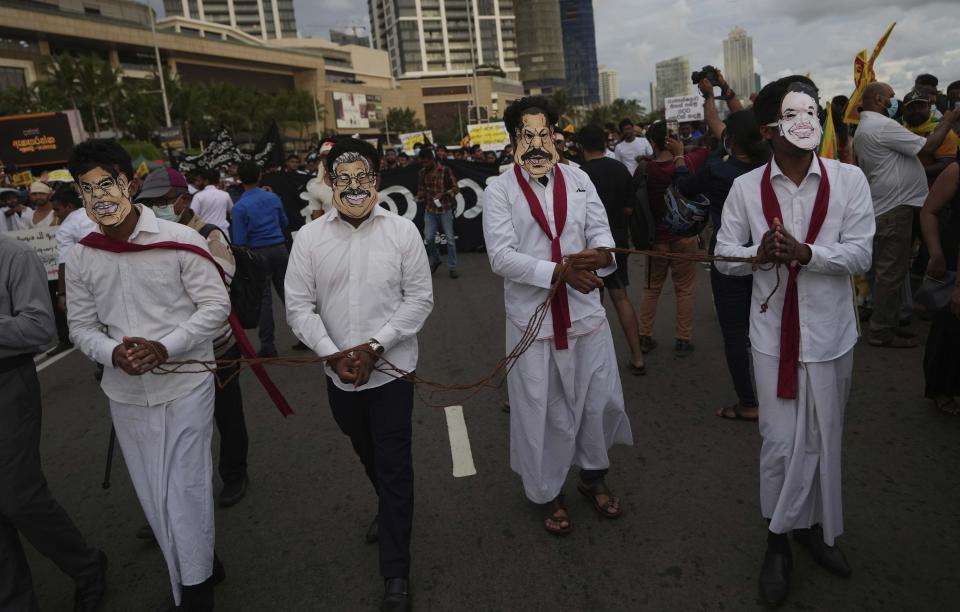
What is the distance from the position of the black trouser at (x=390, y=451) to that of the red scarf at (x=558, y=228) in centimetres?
78

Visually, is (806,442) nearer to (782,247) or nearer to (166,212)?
(782,247)

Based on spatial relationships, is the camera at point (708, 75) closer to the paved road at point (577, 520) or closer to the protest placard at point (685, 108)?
the paved road at point (577, 520)

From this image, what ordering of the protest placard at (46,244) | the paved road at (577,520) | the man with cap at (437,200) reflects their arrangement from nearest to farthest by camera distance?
the paved road at (577,520) < the protest placard at (46,244) < the man with cap at (437,200)

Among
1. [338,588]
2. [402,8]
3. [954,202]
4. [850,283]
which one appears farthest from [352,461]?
[402,8]

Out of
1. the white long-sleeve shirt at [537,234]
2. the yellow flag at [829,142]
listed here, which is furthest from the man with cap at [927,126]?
the white long-sleeve shirt at [537,234]

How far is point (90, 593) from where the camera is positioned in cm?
320

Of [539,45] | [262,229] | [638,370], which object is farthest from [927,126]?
[539,45]

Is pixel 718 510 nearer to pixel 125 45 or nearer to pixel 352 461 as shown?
pixel 352 461

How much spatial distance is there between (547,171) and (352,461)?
7.68ft

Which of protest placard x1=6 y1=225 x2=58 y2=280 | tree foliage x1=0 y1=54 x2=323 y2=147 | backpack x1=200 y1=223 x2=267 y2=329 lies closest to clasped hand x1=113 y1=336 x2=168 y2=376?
backpack x1=200 y1=223 x2=267 y2=329

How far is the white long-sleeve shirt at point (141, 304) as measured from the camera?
294 cm

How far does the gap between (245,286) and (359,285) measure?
104 centimetres

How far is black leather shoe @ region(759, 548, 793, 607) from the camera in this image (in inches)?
110

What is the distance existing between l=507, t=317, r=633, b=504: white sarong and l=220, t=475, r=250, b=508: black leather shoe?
1778mm
